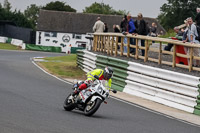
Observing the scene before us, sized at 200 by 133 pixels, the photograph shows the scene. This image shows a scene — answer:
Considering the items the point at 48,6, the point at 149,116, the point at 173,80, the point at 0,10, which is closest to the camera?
the point at 149,116

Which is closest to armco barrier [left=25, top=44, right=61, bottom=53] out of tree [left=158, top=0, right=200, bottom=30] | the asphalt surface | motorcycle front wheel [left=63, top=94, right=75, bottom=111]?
tree [left=158, top=0, right=200, bottom=30]

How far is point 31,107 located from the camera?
12.3m

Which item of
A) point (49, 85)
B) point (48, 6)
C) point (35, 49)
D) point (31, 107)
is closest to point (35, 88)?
point (49, 85)

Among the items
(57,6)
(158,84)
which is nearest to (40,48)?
(158,84)

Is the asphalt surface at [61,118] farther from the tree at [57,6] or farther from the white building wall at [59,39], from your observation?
the tree at [57,6]

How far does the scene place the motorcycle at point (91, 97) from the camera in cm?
1155

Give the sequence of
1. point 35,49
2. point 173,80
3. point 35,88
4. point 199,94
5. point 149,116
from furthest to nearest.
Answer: point 35,49 < point 35,88 < point 173,80 < point 199,94 < point 149,116

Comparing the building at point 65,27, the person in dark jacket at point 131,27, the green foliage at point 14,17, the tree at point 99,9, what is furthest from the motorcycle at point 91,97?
the tree at point 99,9

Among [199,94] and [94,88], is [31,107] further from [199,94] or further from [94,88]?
[199,94]

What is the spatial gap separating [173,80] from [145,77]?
172cm

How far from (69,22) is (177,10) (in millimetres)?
20132

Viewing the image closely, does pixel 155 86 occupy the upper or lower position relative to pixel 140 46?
lower

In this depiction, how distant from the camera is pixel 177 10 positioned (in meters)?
99.4

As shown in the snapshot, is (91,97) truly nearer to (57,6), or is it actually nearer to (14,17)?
(14,17)
